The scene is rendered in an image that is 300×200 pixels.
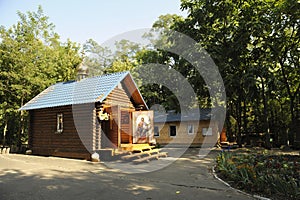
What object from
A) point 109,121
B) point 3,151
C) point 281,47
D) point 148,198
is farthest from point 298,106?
point 3,151

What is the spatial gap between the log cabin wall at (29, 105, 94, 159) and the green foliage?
617 centimetres

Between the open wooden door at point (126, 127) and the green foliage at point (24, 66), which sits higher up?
the green foliage at point (24, 66)

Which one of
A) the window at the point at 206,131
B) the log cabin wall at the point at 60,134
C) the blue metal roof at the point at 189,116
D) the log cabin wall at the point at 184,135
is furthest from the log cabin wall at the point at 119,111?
the window at the point at 206,131

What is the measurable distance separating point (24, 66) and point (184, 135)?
17.9m

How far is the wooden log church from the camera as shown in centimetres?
1355

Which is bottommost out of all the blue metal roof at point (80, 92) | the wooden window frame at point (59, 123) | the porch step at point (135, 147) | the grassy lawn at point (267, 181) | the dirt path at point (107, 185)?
the dirt path at point (107, 185)

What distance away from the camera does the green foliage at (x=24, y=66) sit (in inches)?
834

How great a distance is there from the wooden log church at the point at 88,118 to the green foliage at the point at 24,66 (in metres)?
5.68

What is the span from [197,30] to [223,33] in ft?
7.20

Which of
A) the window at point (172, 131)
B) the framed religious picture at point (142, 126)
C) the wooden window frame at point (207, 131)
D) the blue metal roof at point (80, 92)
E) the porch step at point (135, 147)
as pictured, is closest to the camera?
the porch step at point (135, 147)

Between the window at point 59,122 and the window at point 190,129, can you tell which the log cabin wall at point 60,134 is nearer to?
the window at point 59,122

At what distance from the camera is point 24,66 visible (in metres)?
21.4

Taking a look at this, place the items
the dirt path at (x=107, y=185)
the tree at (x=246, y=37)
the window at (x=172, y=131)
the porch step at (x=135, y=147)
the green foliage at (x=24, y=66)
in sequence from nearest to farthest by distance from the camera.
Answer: the dirt path at (x=107, y=185) < the porch step at (x=135, y=147) < the tree at (x=246, y=37) < the green foliage at (x=24, y=66) < the window at (x=172, y=131)

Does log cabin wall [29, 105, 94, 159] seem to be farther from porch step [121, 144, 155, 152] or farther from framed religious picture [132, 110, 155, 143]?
framed religious picture [132, 110, 155, 143]
